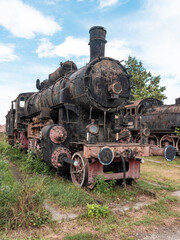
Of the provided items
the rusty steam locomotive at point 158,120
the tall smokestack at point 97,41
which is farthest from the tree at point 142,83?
the tall smokestack at point 97,41

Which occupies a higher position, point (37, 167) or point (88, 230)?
point (37, 167)

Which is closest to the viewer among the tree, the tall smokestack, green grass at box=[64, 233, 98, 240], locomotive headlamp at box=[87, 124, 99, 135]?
green grass at box=[64, 233, 98, 240]

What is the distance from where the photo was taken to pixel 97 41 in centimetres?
627

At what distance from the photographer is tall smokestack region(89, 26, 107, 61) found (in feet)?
20.5

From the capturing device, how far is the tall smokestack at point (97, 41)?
6.25 m

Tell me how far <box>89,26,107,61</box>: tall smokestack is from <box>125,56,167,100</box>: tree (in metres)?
18.0

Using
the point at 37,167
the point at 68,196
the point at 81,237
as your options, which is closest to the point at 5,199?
the point at 68,196

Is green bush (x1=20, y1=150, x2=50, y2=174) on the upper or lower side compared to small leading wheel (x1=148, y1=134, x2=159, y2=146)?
lower

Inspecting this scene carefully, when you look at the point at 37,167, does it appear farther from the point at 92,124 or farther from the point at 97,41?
the point at 97,41

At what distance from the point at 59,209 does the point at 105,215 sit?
36.1 inches

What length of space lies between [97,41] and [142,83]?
22.1m

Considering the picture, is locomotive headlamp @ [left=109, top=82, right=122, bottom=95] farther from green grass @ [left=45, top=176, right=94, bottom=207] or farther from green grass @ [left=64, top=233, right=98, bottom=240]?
green grass @ [left=64, top=233, right=98, bottom=240]

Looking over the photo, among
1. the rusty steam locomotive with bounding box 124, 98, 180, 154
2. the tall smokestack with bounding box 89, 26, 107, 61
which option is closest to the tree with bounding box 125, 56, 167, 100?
the rusty steam locomotive with bounding box 124, 98, 180, 154

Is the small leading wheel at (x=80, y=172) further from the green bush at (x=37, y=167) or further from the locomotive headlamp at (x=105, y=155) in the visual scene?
the green bush at (x=37, y=167)
